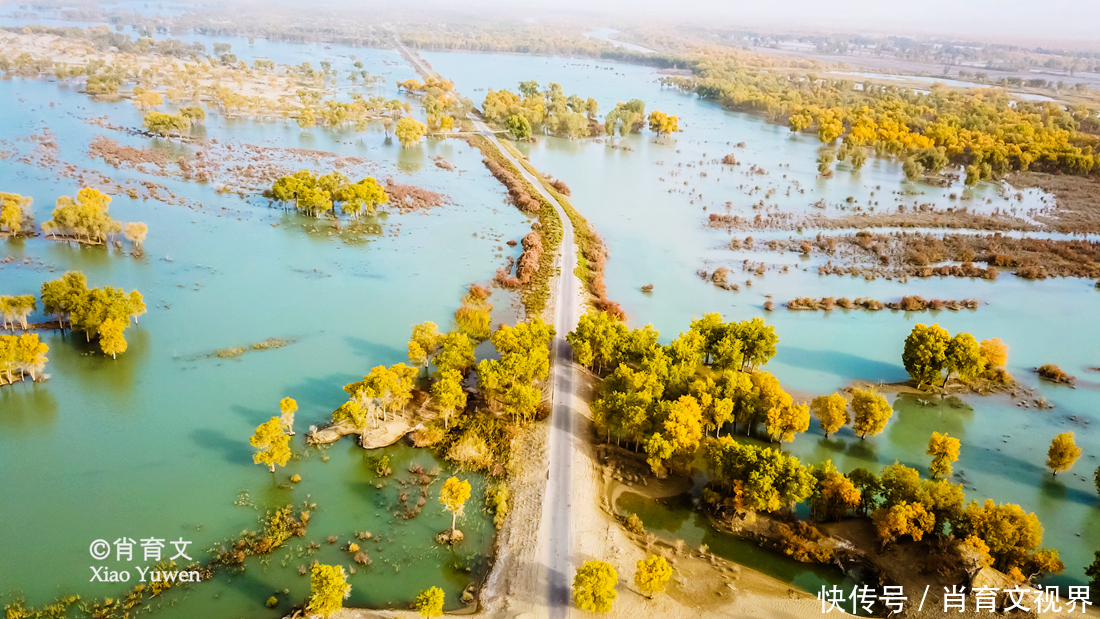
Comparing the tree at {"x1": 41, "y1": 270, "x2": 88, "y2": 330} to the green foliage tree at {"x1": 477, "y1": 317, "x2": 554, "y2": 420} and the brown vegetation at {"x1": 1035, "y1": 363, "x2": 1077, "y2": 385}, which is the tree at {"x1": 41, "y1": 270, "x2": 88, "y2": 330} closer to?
the green foliage tree at {"x1": 477, "y1": 317, "x2": 554, "y2": 420}

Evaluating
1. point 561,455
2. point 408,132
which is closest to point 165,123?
point 408,132

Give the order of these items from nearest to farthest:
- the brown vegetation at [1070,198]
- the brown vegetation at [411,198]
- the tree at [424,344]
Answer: the tree at [424,344]
the brown vegetation at [411,198]
the brown vegetation at [1070,198]

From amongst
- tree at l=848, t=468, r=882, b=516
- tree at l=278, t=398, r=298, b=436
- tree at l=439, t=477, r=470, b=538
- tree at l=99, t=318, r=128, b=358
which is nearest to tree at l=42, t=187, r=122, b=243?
tree at l=99, t=318, r=128, b=358

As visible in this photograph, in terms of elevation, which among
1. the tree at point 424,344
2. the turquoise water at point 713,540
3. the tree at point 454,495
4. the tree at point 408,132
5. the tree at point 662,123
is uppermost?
the tree at point 662,123

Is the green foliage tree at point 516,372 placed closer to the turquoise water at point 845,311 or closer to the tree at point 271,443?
the tree at point 271,443

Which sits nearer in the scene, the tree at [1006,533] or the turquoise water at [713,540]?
the tree at [1006,533]

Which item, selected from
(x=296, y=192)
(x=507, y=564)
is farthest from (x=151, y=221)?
(x=507, y=564)

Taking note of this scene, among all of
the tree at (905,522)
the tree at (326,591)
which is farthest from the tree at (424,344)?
the tree at (905,522)

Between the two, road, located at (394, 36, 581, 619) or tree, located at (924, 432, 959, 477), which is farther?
tree, located at (924, 432, 959, 477)
